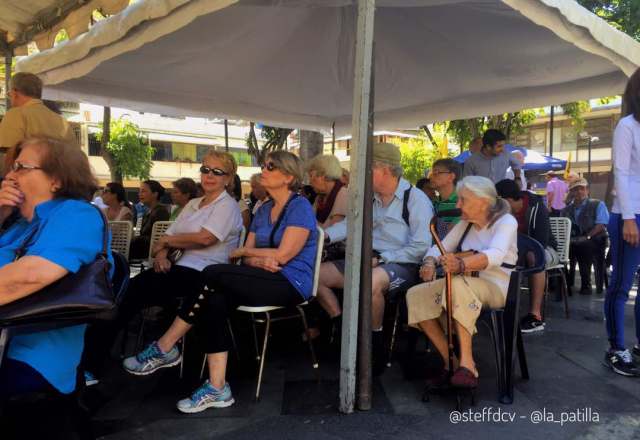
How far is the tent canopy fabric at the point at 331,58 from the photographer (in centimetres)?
294

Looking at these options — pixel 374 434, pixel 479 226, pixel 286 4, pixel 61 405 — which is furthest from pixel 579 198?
pixel 61 405

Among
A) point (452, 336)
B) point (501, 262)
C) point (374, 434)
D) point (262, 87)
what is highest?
point (262, 87)

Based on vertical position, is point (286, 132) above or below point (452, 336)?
above

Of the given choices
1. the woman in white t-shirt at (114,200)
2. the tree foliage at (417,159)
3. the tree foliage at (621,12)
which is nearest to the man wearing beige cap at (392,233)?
the woman in white t-shirt at (114,200)

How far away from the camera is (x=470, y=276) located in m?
2.99

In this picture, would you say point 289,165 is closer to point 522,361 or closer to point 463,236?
point 463,236

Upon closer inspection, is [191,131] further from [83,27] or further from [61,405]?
[61,405]

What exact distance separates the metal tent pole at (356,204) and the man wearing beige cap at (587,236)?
4551 millimetres

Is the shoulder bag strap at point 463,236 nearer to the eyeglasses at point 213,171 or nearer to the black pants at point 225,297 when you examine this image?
the black pants at point 225,297

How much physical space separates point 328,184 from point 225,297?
5.95 ft

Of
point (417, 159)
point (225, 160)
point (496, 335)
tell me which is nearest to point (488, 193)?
point (496, 335)

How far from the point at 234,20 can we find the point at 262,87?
2.02 metres

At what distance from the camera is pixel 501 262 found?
2.88 m

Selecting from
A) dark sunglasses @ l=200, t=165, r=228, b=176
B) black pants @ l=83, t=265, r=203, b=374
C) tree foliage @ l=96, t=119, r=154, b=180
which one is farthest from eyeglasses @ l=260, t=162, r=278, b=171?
tree foliage @ l=96, t=119, r=154, b=180
